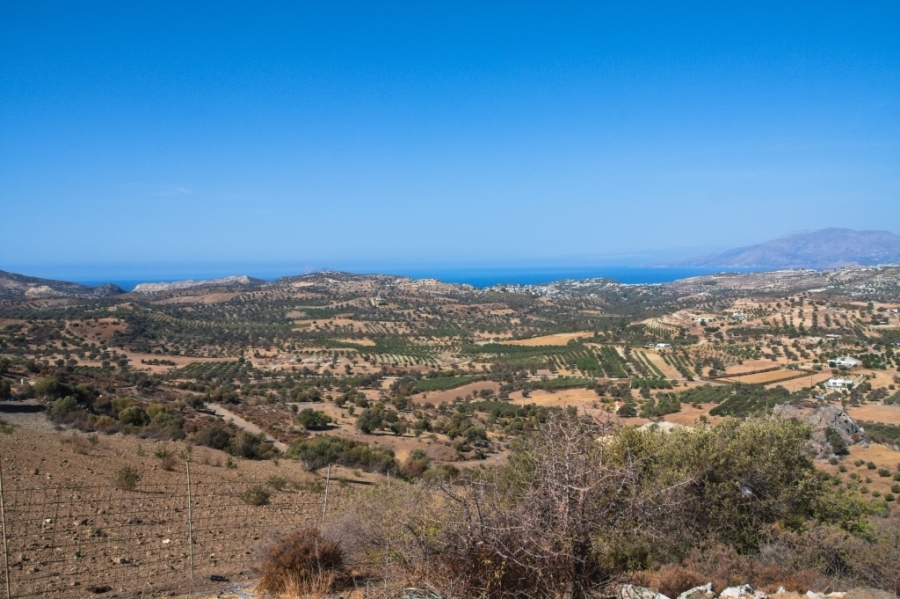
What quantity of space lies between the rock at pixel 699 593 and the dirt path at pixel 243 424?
1900cm

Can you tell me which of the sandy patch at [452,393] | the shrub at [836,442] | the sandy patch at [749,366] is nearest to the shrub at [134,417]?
the sandy patch at [452,393]

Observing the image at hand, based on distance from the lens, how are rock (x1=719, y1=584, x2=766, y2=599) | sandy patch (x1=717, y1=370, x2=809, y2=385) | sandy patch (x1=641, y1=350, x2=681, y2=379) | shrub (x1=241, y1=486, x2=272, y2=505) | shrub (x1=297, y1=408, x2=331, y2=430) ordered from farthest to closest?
sandy patch (x1=641, y1=350, x2=681, y2=379) → sandy patch (x1=717, y1=370, x2=809, y2=385) → shrub (x1=297, y1=408, x2=331, y2=430) → shrub (x1=241, y1=486, x2=272, y2=505) → rock (x1=719, y1=584, x2=766, y2=599)

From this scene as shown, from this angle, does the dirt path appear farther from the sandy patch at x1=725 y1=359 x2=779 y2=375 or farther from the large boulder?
the sandy patch at x1=725 y1=359 x2=779 y2=375

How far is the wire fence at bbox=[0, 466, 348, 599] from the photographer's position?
755cm

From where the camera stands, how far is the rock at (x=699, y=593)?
685 centimetres

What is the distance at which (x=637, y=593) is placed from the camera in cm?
648

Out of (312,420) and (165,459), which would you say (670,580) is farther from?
(312,420)

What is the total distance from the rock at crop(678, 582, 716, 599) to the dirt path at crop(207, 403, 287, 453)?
19002 millimetres

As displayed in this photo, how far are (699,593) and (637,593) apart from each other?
106 cm

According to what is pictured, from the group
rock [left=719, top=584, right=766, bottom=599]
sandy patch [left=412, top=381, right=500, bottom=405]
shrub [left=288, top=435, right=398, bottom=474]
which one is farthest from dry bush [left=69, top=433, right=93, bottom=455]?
sandy patch [left=412, top=381, right=500, bottom=405]

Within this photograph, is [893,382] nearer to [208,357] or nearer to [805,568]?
[805,568]

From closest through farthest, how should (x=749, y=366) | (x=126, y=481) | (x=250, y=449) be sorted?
(x=126, y=481) → (x=250, y=449) → (x=749, y=366)

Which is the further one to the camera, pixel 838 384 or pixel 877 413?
pixel 838 384

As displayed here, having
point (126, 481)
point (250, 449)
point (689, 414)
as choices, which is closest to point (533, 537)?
point (126, 481)
